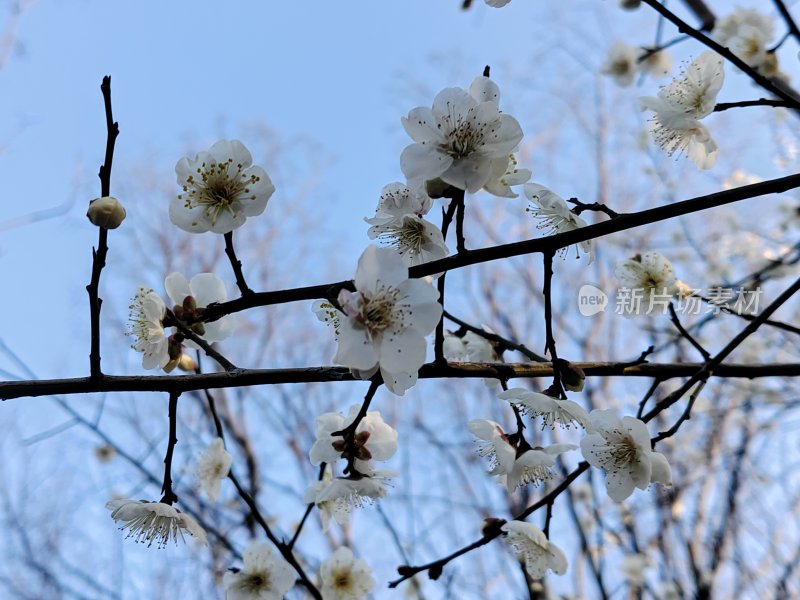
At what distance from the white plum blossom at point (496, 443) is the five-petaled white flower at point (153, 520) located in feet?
1.82

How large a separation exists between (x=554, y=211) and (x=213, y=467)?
1088 mm

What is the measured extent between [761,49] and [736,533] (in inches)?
106

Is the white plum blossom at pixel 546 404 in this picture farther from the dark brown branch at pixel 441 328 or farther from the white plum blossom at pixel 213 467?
the white plum blossom at pixel 213 467

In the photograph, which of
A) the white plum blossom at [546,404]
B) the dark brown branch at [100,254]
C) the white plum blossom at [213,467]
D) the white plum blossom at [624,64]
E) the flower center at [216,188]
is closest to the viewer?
the dark brown branch at [100,254]

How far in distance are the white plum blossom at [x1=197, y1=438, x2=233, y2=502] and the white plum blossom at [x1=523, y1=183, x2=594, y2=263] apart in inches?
37.3

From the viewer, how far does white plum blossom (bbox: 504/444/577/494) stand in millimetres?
1243

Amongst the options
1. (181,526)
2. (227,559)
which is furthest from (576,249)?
(227,559)

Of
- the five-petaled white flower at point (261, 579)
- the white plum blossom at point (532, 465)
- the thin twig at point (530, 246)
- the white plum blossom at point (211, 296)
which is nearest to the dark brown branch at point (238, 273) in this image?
the thin twig at point (530, 246)

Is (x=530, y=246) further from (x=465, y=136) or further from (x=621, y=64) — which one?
(x=621, y=64)

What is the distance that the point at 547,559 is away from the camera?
147 cm

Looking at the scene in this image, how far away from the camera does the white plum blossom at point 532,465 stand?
4.08ft

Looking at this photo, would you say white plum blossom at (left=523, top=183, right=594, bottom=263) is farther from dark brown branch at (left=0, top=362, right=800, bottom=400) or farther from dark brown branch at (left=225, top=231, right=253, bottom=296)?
dark brown branch at (left=225, top=231, right=253, bottom=296)

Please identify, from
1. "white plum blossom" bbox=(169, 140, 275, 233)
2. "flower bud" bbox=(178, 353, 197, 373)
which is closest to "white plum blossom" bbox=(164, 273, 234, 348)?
"flower bud" bbox=(178, 353, 197, 373)

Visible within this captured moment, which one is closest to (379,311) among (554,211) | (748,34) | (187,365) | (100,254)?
(100,254)
